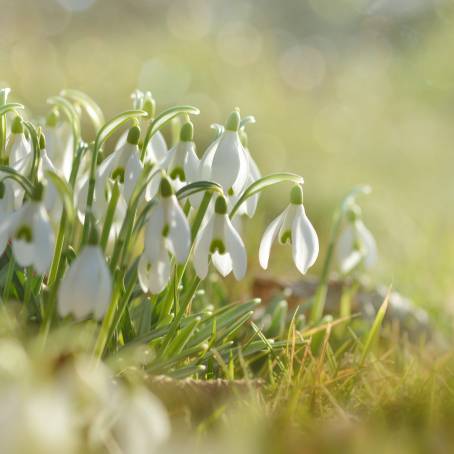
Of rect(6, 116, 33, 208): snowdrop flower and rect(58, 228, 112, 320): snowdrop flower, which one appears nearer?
rect(58, 228, 112, 320): snowdrop flower

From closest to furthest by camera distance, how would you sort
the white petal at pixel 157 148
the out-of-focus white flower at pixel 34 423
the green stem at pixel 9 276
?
1. the out-of-focus white flower at pixel 34 423
2. the green stem at pixel 9 276
3. the white petal at pixel 157 148

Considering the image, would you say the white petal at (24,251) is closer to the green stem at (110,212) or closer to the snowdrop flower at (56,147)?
the green stem at (110,212)

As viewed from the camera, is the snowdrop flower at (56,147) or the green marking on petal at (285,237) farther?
the snowdrop flower at (56,147)

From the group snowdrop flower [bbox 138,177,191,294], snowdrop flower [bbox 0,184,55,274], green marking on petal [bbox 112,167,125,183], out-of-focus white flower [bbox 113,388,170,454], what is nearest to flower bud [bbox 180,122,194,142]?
green marking on petal [bbox 112,167,125,183]

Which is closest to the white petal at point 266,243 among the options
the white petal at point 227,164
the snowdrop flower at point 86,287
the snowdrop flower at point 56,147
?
the white petal at point 227,164

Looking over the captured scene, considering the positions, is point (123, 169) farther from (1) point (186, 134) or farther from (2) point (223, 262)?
(2) point (223, 262)

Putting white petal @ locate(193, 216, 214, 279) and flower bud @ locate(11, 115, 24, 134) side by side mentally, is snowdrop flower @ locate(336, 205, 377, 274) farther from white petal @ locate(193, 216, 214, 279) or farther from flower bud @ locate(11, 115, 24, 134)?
flower bud @ locate(11, 115, 24, 134)

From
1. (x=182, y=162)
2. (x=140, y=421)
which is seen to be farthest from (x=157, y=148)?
(x=140, y=421)
